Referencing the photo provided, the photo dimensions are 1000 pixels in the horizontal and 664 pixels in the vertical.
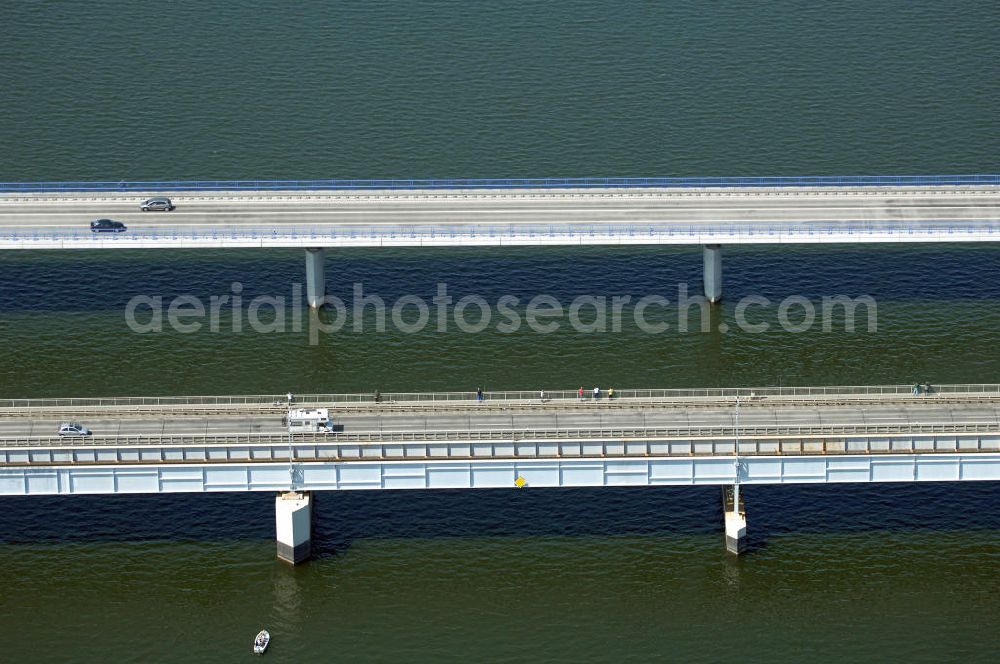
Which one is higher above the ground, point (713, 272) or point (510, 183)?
point (510, 183)

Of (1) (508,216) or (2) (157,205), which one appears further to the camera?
(2) (157,205)

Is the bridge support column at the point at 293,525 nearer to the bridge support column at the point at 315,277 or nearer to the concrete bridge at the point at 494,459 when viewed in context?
the concrete bridge at the point at 494,459

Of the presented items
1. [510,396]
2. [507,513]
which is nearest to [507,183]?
[510,396]

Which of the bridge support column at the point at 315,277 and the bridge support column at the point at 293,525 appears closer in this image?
the bridge support column at the point at 293,525

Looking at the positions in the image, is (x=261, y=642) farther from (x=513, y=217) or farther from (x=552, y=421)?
(x=513, y=217)

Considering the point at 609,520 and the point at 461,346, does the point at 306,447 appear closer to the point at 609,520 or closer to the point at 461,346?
the point at 609,520

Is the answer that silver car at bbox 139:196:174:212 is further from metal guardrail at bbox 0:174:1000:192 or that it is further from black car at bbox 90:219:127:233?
black car at bbox 90:219:127:233

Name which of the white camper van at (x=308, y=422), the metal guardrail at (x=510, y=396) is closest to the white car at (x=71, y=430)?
the metal guardrail at (x=510, y=396)
